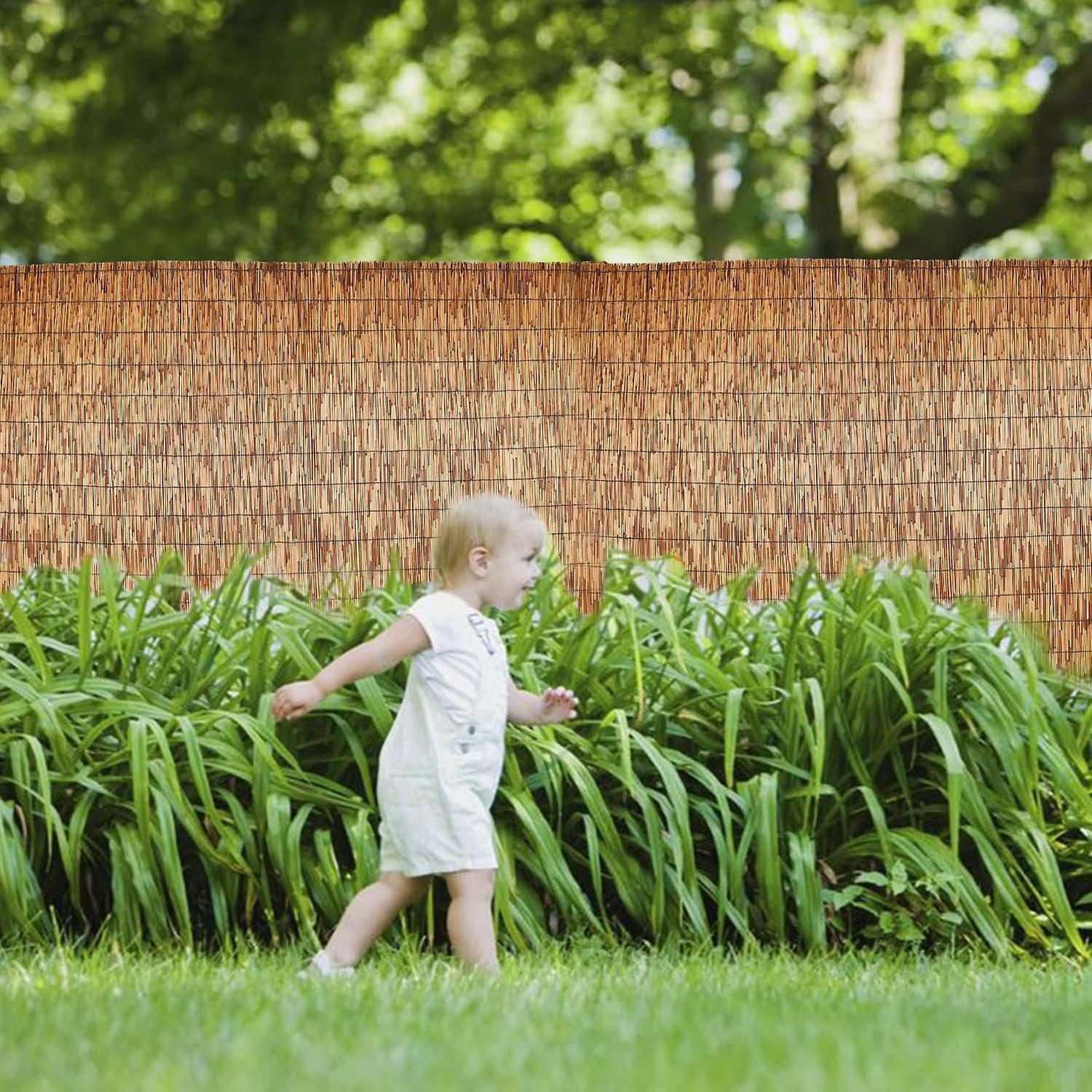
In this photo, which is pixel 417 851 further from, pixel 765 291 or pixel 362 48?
pixel 362 48

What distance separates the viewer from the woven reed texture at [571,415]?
16.7 feet

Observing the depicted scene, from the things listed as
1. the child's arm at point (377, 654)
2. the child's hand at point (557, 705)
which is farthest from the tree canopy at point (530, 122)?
the child's arm at point (377, 654)

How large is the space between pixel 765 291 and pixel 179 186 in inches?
318

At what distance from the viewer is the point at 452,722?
3.48 metres

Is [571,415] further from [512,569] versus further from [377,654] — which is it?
[377,654]

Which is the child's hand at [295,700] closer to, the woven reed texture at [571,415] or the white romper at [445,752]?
the white romper at [445,752]

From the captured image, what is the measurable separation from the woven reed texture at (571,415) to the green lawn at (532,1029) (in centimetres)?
198

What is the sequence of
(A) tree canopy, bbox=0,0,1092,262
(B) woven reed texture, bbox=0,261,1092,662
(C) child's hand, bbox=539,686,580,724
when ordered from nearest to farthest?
1. (C) child's hand, bbox=539,686,580,724
2. (B) woven reed texture, bbox=0,261,1092,662
3. (A) tree canopy, bbox=0,0,1092,262

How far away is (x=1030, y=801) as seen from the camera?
3887 millimetres

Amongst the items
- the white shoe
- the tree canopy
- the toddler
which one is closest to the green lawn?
the white shoe

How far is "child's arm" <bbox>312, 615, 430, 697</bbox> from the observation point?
3371mm

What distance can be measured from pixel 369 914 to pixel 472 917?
22 centimetres

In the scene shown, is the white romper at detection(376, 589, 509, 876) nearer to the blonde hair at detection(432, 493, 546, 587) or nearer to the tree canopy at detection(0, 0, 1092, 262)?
the blonde hair at detection(432, 493, 546, 587)

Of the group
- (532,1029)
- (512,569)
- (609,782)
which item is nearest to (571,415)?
(609,782)
